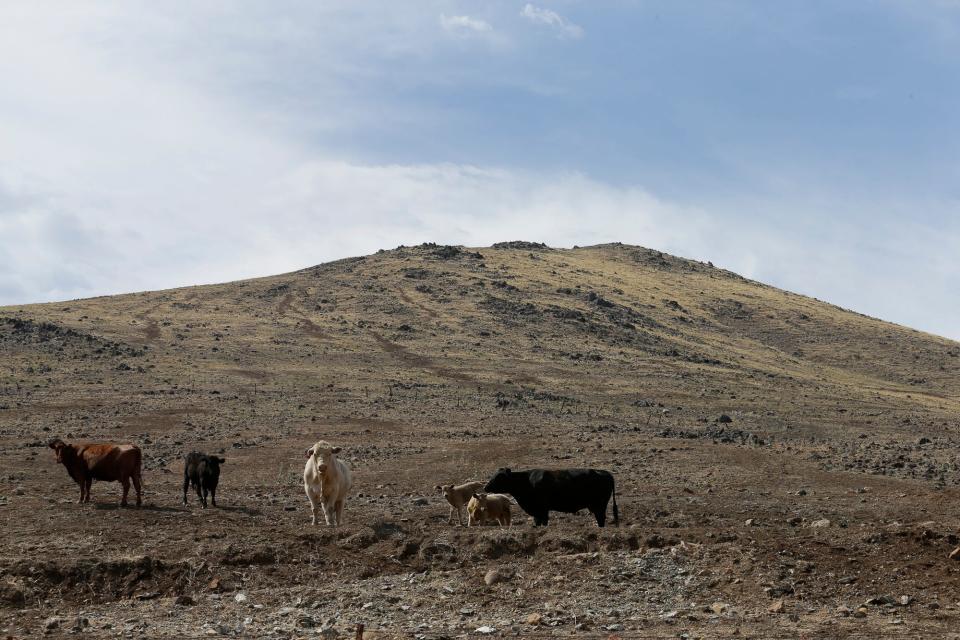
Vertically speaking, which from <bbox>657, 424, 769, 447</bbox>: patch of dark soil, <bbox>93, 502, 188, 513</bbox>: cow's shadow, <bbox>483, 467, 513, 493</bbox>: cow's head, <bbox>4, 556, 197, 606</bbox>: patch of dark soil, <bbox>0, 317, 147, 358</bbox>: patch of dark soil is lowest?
<bbox>4, 556, 197, 606</bbox>: patch of dark soil

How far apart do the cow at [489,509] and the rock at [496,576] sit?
5.88m

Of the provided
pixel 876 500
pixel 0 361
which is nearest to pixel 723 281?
pixel 0 361

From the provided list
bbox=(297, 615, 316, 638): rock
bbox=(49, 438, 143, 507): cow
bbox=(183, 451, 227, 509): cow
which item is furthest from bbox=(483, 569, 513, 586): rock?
bbox=(183, 451, 227, 509): cow

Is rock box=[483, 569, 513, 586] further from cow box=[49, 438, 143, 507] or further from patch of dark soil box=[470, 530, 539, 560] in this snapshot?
cow box=[49, 438, 143, 507]

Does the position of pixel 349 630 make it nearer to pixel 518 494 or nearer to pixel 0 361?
pixel 518 494

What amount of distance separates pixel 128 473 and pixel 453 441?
18015 mm

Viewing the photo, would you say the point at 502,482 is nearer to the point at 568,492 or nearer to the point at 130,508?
the point at 568,492

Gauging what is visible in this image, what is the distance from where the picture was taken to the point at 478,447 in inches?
1409

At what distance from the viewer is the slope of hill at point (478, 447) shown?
13750 millimetres

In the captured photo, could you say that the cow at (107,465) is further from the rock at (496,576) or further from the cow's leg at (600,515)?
the cow's leg at (600,515)

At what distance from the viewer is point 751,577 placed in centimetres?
1421

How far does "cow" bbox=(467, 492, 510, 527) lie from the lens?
808 inches

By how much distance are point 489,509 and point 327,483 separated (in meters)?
3.64

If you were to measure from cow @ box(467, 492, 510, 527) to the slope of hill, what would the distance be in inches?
39.4
